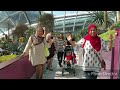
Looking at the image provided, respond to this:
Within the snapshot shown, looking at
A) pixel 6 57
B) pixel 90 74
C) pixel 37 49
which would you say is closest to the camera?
pixel 90 74

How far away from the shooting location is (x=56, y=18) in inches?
194

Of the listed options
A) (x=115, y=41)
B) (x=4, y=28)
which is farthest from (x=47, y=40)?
(x=115, y=41)

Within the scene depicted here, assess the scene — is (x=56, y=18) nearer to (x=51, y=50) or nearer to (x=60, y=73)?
(x=51, y=50)

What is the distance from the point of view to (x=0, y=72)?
4.35 meters

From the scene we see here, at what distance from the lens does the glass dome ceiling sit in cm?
476

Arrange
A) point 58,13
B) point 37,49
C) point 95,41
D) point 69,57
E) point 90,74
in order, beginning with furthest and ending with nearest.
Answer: point 69,57, point 58,13, point 37,49, point 90,74, point 95,41

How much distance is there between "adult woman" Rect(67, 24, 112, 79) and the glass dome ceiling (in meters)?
0.68

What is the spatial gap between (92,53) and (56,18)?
1233 mm

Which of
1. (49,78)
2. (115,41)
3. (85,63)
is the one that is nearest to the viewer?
(85,63)

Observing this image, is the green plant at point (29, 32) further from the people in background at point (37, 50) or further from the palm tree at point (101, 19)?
the palm tree at point (101, 19)

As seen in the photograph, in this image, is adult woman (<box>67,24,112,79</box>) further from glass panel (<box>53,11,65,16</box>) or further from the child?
glass panel (<box>53,11,65,16</box>)

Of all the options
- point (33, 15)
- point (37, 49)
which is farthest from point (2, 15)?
point (37, 49)
